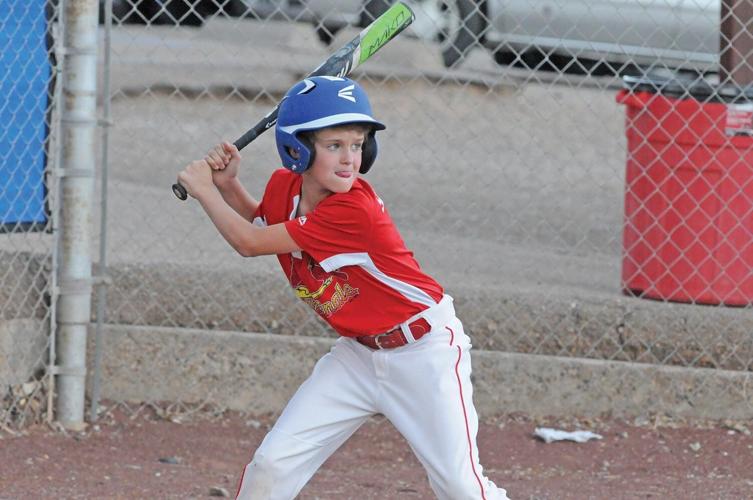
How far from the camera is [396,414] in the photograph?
11.9 ft

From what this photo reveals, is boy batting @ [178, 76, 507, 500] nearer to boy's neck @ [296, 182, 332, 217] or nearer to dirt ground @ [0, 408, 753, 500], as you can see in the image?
boy's neck @ [296, 182, 332, 217]

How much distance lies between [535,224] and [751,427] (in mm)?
2917

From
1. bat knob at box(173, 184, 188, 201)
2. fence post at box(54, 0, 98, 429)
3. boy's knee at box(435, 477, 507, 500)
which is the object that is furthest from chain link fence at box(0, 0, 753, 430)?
boy's knee at box(435, 477, 507, 500)

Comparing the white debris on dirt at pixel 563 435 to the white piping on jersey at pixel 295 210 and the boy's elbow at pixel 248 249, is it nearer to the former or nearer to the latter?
the white piping on jersey at pixel 295 210

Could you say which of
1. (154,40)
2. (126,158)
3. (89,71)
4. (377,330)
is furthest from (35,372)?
(154,40)

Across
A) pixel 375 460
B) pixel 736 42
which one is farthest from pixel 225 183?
pixel 736 42

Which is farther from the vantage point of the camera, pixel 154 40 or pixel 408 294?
pixel 154 40

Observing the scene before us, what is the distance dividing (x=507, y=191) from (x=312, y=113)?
6092mm

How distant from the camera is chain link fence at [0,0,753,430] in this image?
19.1 ft

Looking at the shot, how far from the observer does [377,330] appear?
11.9 ft

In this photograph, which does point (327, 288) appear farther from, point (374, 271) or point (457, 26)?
point (457, 26)

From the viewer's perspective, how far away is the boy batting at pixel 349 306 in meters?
3.53

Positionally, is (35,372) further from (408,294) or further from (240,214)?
(408,294)

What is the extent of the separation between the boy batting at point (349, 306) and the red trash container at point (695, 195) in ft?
8.27
